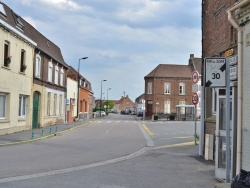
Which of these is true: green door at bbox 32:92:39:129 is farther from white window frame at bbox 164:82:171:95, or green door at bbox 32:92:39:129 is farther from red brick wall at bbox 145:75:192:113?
white window frame at bbox 164:82:171:95

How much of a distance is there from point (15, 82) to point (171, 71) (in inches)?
Answer: 1750

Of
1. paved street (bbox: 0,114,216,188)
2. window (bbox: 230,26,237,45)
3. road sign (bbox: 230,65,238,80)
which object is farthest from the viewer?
window (bbox: 230,26,237,45)

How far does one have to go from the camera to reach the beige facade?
2011 centimetres

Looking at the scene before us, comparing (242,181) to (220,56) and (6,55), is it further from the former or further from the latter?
(6,55)

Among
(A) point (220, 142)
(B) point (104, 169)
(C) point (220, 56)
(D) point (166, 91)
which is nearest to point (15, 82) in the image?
(B) point (104, 169)

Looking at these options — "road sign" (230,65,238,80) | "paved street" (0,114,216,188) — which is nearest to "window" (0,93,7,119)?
"paved street" (0,114,216,188)

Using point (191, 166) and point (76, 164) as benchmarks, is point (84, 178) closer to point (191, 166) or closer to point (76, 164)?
point (76, 164)

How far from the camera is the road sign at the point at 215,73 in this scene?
7141mm

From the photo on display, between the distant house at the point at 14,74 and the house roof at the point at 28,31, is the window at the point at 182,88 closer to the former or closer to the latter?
the house roof at the point at 28,31

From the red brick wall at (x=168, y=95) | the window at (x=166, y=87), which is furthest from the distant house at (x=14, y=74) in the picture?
the window at (x=166, y=87)

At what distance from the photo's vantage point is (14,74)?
71.7 feet

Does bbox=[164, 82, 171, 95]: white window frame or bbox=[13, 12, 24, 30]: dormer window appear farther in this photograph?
bbox=[164, 82, 171, 95]: white window frame

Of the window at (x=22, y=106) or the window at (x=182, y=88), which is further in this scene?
the window at (x=182, y=88)

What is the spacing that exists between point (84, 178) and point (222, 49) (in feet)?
19.4
